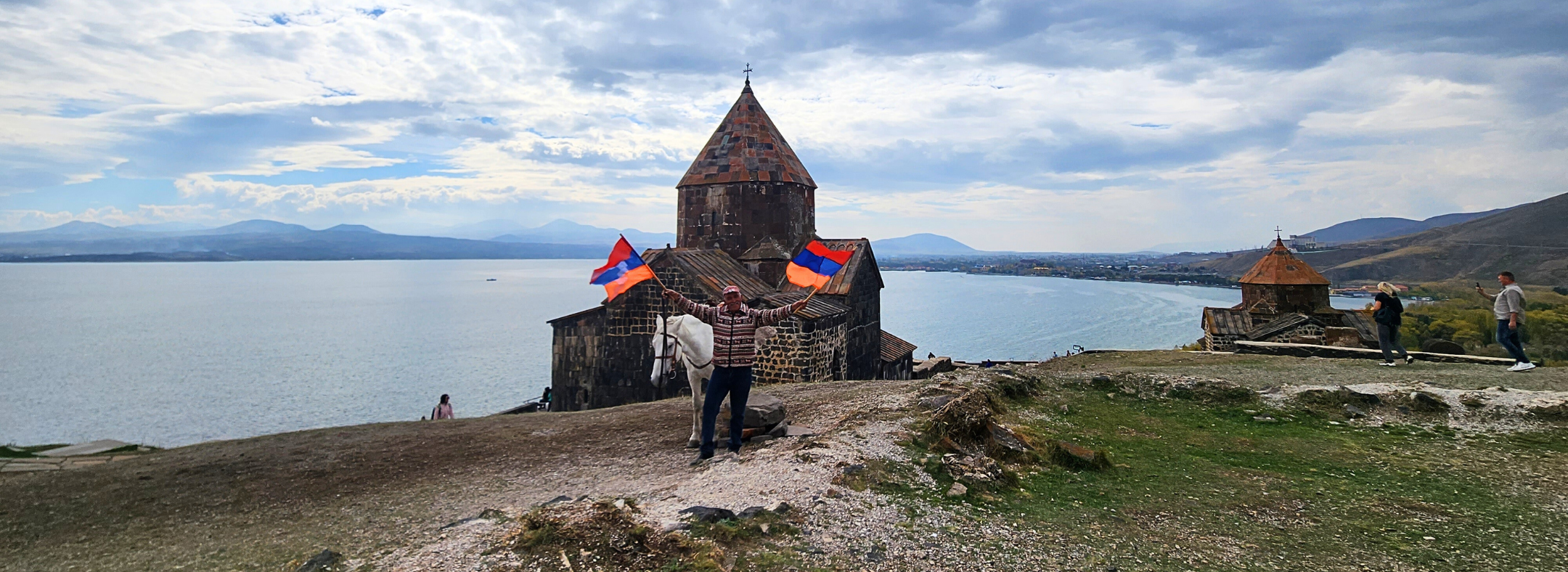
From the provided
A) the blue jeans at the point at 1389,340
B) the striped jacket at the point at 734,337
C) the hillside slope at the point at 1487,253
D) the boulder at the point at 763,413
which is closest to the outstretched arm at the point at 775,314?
the striped jacket at the point at 734,337

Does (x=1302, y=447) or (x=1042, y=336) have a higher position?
(x=1302, y=447)

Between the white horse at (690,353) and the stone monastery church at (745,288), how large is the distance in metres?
5.99

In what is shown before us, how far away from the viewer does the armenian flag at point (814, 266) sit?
8789mm

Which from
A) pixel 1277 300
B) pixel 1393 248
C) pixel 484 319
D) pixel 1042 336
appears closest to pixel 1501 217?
pixel 1393 248

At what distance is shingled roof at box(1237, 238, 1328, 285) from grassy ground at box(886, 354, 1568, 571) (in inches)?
792

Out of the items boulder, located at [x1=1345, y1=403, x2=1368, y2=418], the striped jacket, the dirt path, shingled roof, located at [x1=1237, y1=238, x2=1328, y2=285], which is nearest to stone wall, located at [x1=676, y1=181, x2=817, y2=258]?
the dirt path

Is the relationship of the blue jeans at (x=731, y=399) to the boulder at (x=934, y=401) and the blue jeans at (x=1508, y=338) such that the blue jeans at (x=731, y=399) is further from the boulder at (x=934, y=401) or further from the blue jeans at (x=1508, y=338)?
the blue jeans at (x=1508, y=338)

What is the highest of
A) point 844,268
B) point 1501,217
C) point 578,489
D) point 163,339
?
point 1501,217

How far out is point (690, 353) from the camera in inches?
297

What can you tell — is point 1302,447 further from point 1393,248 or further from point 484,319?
point 1393,248

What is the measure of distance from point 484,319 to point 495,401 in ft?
173

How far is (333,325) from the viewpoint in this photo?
80.8 metres

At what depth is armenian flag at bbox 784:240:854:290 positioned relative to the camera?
8.79 m

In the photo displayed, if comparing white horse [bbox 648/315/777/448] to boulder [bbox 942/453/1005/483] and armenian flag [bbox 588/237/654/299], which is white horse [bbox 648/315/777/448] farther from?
boulder [bbox 942/453/1005/483]
